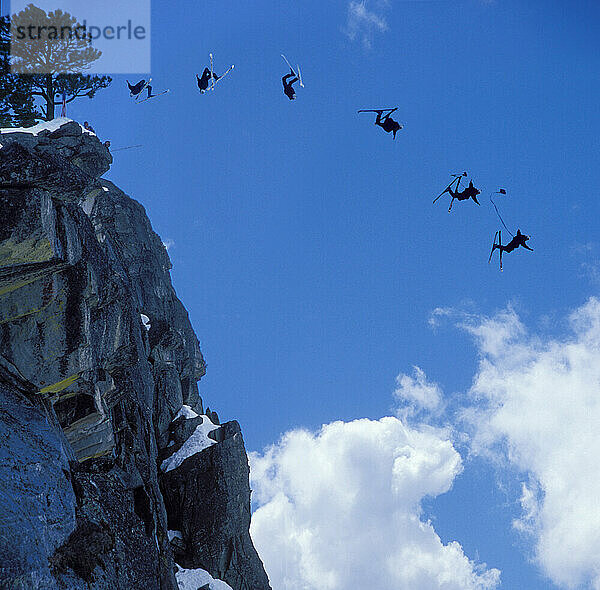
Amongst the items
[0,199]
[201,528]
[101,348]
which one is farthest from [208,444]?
[0,199]

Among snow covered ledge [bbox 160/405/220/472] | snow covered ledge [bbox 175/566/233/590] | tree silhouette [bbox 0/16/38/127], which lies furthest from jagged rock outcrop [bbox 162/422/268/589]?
tree silhouette [bbox 0/16/38/127]

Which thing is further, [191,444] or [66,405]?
[191,444]

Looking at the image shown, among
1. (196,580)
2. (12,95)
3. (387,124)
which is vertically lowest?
(196,580)

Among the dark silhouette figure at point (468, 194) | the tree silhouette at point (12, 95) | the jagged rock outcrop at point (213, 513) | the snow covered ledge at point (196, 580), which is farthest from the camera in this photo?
the tree silhouette at point (12, 95)

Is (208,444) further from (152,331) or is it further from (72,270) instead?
(72,270)

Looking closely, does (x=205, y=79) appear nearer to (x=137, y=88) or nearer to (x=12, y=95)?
(x=137, y=88)

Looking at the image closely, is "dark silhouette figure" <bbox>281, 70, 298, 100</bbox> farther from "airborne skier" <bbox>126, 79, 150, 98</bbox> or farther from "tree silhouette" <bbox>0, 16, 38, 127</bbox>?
"tree silhouette" <bbox>0, 16, 38, 127</bbox>

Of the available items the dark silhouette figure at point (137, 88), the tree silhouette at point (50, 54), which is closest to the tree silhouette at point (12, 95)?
the tree silhouette at point (50, 54)

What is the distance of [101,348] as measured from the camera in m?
15.2

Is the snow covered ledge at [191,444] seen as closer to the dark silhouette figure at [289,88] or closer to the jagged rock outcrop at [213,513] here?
the jagged rock outcrop at [213,513]

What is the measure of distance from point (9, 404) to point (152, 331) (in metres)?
18.4

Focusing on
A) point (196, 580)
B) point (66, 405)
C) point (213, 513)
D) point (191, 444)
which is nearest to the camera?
point (66, 405)

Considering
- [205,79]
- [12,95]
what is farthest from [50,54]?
[205,79]

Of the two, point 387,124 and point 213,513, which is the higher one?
point 387,124
